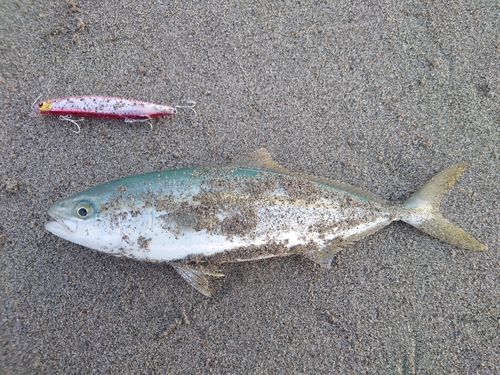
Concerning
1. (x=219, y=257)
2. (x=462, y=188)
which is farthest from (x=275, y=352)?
(x=462, y=188)

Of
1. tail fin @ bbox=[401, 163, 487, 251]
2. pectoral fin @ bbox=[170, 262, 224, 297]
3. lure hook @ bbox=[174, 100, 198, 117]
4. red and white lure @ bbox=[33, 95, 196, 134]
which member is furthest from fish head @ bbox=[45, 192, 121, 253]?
tail fin @ bbox=[401, 163, 487, 251]

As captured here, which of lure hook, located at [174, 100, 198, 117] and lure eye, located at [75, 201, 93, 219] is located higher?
lure hook, located at [174, 100, 198, 117]

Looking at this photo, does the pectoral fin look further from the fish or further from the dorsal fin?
the dorsal fin

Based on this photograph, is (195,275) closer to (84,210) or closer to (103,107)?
(84,210)

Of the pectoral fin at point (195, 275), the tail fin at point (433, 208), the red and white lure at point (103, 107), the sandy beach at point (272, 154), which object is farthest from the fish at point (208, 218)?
the red and white lure at point (103, 107)

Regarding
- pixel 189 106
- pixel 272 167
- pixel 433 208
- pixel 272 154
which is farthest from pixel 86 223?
pixel 433 208

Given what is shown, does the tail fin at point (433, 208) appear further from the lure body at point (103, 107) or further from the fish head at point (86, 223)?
the fish head at point (86, 223)
